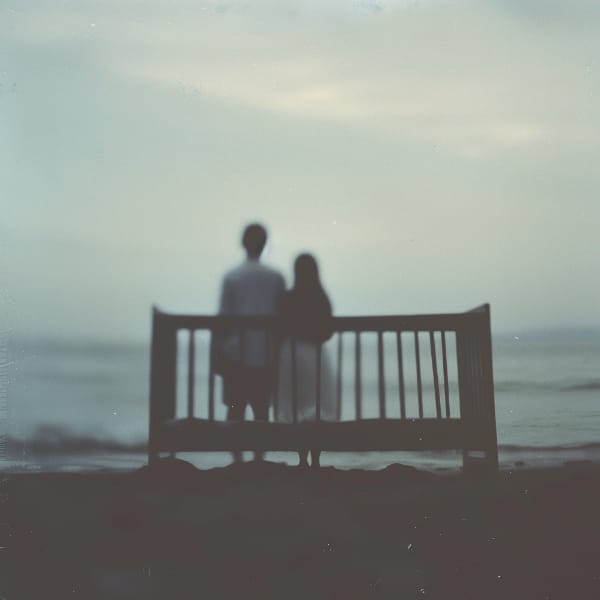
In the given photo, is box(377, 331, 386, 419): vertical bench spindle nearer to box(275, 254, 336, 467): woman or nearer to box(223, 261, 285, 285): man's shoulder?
box(275, 254, 336, 467): woman

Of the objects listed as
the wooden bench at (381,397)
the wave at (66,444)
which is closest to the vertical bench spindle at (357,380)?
the wooden bench at (381,397)

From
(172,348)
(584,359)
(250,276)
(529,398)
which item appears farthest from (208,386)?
(584,359)

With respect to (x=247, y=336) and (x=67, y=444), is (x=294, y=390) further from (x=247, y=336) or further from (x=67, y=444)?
(x=67, y=444)

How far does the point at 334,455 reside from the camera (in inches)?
99.4

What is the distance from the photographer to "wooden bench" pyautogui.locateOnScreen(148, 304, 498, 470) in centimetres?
246

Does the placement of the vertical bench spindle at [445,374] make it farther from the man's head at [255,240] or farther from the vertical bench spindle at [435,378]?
the man's head at [255,240]

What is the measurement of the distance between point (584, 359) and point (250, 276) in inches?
37.3

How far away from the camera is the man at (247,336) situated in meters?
2.49

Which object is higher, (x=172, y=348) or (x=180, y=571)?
(x=172, y=348)

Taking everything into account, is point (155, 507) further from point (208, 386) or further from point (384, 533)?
point (384, 533)

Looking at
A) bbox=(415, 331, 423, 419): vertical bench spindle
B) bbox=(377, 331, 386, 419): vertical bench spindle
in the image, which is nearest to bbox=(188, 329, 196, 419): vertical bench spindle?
bbox=(377, 331, 386, 419): vertical bench spindle

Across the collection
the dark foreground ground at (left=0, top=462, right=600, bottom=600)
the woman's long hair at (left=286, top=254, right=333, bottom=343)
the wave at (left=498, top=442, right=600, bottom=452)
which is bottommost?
the dark foreground ground at (left=0, top=462, right=600, bottom=600)

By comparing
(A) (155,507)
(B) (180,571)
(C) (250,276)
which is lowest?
(B) (180,571)

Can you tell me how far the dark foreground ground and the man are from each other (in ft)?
0.61
